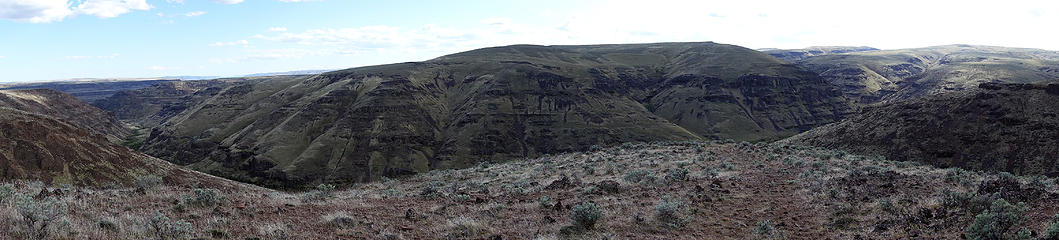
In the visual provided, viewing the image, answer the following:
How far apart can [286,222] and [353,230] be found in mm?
1867

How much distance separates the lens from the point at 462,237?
1161 cm

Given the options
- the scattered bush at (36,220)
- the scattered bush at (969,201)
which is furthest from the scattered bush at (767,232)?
the scattered bush at (36,220)

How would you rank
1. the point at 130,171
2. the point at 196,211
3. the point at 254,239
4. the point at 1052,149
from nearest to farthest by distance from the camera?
the point at 254,239 → the point at 196,211 → the point at 130,171 → the point at 1052,149

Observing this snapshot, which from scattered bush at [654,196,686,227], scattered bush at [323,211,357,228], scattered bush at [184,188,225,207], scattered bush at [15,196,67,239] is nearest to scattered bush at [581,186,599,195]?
scattered bush at [654,196,686,227]

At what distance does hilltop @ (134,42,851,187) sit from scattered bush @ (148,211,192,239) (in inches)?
3785

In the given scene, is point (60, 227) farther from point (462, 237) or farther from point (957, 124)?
point (957, 124)

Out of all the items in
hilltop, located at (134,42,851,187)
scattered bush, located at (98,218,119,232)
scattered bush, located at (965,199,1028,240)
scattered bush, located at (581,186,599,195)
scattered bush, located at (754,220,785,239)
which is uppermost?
scattered bush, located at (98,218,119,232)

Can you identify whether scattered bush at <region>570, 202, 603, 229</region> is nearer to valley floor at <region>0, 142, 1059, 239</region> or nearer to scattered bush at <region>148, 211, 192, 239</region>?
valley floor at <region>0, 142, 1059, 239</region>

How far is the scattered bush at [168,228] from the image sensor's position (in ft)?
30.3

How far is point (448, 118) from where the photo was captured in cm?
14638

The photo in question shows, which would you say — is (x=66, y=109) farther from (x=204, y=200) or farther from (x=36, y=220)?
(x=36, y=220)

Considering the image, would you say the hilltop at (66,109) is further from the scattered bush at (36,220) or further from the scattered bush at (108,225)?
the scattered bush at (36,220)

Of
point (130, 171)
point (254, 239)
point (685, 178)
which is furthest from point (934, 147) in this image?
point (130, 171)

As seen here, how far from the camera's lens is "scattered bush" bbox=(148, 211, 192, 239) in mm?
9250
